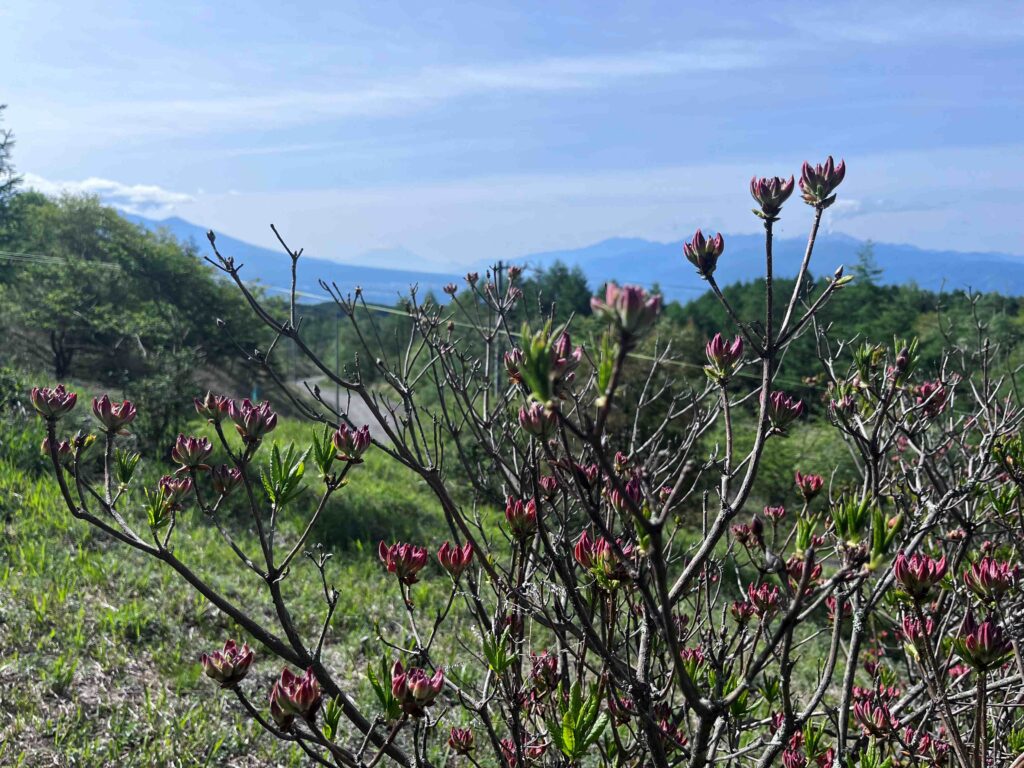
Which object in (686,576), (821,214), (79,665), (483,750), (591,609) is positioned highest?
(821,214)

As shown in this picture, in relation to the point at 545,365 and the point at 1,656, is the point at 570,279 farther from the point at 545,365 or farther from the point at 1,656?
the point at 545,365

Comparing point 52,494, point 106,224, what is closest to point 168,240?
point 106,224

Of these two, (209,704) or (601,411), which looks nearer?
(601,411)

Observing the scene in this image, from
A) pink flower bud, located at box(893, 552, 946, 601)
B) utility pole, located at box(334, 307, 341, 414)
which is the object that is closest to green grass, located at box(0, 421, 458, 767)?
utility pole, located at box(334, 307, 341, 414)

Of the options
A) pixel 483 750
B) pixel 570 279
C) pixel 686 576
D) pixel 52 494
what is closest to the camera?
pixel 686 576

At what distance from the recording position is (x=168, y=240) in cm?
2509

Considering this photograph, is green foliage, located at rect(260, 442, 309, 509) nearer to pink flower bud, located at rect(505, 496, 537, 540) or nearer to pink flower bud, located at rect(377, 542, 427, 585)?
pink flower bud, located at rect(377, 542, 427, 585)

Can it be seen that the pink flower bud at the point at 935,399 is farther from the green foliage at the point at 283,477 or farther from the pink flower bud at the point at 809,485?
the green foliage at the point at 283,477

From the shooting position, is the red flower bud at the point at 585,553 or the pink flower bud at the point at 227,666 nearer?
the pink flower bud at the point at 227,666

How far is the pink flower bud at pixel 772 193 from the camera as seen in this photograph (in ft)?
4.21

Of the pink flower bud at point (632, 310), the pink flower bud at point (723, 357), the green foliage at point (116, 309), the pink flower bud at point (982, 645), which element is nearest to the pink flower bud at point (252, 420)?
the pink flower bud at point (723, 357)

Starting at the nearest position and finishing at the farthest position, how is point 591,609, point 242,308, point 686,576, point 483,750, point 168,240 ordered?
point 686,576 → point 591,609 → point 483,750 → point 242,308 → point 168,240

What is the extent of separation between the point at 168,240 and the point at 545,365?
2703 centimetres

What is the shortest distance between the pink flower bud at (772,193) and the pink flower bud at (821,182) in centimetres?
10
